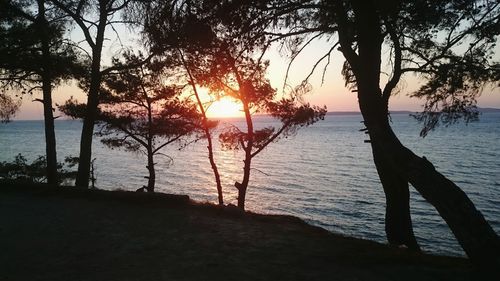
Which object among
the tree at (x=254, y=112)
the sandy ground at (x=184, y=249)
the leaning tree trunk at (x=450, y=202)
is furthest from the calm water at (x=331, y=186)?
the leaning tree trunk at (x=450, y=202)

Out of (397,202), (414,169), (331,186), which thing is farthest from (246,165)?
(331,186)

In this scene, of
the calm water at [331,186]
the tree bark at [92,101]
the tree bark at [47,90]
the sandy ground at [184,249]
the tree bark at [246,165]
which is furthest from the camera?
the calm water at [331,186]

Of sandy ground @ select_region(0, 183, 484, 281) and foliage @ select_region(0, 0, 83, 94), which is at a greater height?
foliage @ select_region(0, 0, 83, 94)

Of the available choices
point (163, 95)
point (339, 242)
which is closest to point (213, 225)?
point (339, 242)

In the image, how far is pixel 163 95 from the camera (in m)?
19.1

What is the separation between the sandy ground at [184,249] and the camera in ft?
17.8

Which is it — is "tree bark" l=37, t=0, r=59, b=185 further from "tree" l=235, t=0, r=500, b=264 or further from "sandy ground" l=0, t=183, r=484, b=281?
"tree" l=235, t=0, r=500, b=264

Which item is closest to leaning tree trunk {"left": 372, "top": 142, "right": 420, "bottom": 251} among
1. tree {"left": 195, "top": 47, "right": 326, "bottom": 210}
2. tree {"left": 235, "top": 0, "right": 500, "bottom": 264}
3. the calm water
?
tree {"left": 235, "top": 0, "right": 500, "bottom": 264}

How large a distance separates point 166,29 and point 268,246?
4.07 meters

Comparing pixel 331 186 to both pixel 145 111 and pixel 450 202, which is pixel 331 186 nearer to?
pixel 145 111

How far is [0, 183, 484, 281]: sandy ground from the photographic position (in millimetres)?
5430

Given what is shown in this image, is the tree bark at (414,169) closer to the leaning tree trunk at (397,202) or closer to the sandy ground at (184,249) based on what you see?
the sandy ground at (184,249)

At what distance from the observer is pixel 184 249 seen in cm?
659

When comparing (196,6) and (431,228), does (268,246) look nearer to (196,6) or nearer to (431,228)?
(196,6)
